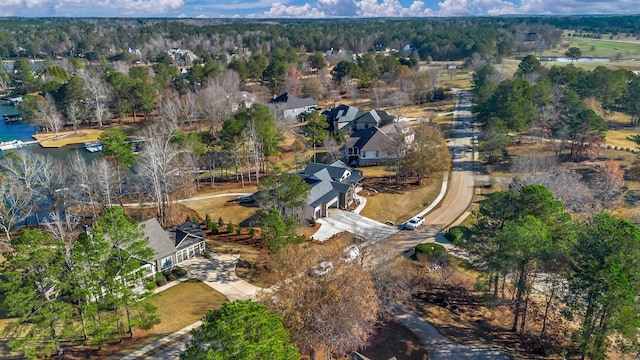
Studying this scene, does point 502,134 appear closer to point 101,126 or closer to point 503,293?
point 503,293

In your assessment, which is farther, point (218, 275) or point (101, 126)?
point (101, 126)

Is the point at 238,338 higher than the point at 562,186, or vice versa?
the point at 238,338

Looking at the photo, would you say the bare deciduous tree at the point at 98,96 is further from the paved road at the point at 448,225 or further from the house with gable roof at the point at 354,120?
the paved road at the point at 448,225

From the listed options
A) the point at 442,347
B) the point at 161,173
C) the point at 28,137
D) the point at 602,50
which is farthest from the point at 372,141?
the point at 602,50

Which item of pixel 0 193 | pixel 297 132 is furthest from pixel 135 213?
pixel 297 132

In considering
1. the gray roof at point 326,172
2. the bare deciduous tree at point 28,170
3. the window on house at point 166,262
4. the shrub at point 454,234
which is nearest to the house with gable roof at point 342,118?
the gray roof at point 326,172

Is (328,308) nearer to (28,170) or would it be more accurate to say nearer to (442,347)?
(442,347)
